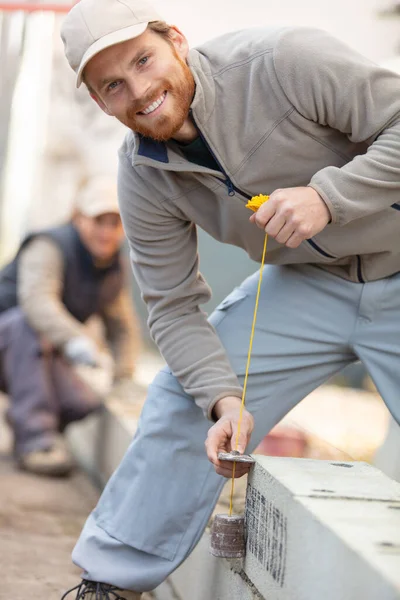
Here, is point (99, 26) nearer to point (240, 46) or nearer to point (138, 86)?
point (138, 86)

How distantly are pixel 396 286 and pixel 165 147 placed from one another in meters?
0.71

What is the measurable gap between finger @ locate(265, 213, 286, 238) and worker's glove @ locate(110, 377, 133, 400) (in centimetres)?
308

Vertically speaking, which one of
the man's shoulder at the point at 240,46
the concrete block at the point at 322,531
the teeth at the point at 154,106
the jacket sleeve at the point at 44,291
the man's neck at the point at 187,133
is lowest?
the jacket sleeve at the point at 44,291

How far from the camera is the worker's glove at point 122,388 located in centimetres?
512

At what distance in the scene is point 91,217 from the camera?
511 cm

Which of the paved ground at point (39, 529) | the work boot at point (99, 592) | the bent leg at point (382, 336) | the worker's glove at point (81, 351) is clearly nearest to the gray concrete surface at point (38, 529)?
the paved ground at point (39, 529)

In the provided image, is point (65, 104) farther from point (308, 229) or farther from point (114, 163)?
point (308, 229)

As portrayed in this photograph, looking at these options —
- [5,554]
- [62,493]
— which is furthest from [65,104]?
[5,554]

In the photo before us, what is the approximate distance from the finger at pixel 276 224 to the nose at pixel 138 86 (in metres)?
0.45

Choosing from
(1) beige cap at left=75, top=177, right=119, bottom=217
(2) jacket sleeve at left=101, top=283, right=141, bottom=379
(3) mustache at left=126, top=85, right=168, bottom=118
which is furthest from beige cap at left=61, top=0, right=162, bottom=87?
(2) jacket sleeve at left=101, top=283, right=141, bottom=379

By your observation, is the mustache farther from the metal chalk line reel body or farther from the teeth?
the metal chalk line reel body

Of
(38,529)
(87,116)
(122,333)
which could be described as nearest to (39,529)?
(38,529)

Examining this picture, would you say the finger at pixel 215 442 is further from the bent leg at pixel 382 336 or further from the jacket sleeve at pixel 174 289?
the bent leg at pixel 382 336

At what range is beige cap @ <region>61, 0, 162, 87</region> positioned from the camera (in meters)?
2.21
